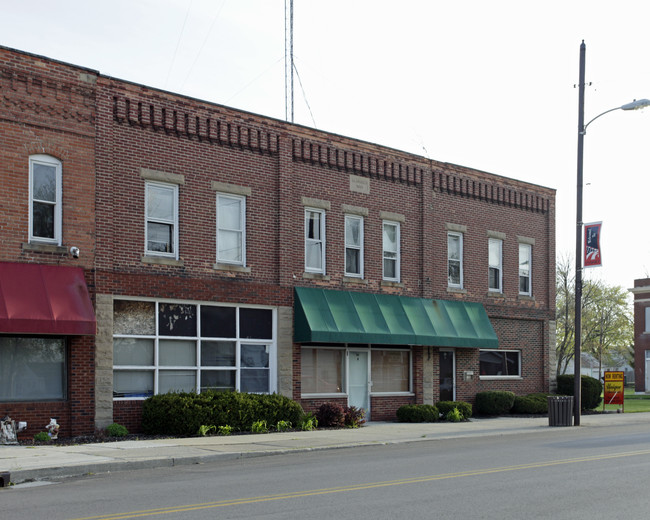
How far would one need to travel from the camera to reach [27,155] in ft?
60.4

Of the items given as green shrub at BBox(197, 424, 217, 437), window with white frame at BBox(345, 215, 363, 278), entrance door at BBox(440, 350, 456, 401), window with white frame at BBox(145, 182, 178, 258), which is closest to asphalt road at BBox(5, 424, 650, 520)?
green shrub at BBox(197, 424, 217, 437)

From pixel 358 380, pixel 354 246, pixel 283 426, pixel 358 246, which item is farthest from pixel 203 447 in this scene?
pixel 358 246

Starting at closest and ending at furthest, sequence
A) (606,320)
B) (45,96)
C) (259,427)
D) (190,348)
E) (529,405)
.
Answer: (45,96) < (259,427) < (190,348) < (529,405) < (606,320)

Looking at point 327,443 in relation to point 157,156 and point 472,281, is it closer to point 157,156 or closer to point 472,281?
point 157,156

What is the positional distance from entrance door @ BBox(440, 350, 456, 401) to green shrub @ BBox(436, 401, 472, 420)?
138cm

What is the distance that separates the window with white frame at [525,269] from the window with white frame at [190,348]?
1205 cm

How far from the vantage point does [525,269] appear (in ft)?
103

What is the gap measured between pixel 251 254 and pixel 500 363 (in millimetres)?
11720

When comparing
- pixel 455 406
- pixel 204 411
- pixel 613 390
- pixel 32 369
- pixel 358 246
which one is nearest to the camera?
pixel 32 369

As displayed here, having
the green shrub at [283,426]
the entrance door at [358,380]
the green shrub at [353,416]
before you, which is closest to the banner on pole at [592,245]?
the entrance door at [358,380]

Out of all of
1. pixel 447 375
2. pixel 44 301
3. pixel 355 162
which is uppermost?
pixel 355 162

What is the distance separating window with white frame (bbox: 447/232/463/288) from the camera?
28.3 metres

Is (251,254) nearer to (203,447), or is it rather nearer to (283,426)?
(283,426)

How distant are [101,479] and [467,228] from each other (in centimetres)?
1865
